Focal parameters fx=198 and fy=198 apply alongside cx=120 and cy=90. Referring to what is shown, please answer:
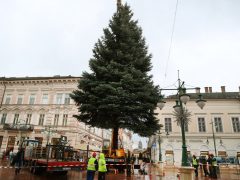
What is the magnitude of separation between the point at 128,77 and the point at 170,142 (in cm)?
2298

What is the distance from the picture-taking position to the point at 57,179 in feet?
37.3

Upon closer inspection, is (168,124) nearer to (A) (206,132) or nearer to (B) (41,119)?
(A) (206,132)

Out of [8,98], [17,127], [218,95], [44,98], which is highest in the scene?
[218,95]

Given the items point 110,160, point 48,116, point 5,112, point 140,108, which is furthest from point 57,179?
point 5,112

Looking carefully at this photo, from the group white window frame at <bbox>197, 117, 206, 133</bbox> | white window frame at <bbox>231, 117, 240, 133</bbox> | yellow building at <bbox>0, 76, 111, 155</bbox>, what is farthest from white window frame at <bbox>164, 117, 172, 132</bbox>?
yellow building at <bbox>0, 76, 111, 155</bbox>

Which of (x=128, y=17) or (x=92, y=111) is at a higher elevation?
(x=128, y=17)

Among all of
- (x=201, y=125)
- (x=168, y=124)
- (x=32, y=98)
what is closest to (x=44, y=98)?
(x=32, y=98)

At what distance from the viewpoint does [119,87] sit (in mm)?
15883

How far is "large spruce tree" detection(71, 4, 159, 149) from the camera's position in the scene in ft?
52.7

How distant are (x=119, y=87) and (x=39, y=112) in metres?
24.8

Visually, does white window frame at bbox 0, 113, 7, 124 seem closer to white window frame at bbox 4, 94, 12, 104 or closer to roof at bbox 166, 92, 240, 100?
white window frame at bbox 4, 94, 12, 104

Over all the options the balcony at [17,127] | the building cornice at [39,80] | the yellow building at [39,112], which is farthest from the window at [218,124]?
the balcony at [17,127]

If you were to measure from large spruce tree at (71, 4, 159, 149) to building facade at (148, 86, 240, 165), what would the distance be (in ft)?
58.4

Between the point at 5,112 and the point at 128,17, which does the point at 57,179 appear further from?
the point at 5,112
